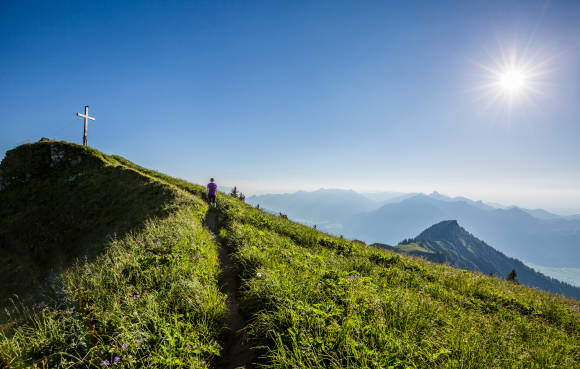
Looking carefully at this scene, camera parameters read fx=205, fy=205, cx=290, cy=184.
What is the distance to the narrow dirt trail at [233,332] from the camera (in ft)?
11.9

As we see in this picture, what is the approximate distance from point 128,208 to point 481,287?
22835 mm

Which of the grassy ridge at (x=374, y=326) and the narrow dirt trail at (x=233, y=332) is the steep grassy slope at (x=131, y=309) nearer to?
the narrow dirt trail at (x=233, y=332)

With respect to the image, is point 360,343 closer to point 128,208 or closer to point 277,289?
point 277,289

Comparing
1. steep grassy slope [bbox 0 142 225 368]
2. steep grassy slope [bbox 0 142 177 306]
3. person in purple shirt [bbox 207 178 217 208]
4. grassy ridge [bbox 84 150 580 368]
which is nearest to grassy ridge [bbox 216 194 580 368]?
→ grassy ridge [bbox 84 150 580 368]

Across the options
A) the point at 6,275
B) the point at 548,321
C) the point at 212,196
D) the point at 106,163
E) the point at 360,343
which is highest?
the point at 106,163

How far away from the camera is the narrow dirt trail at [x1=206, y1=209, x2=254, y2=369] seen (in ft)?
11.9

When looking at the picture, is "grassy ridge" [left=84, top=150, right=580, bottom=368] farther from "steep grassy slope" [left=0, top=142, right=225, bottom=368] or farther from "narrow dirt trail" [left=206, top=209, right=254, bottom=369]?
"steep grassy slope" [left=0, top=142, right=225, bottom=368]

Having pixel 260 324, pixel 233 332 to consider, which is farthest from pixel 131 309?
pixel 260 324

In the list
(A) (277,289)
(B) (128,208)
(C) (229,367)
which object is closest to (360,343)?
(A) (277,289)

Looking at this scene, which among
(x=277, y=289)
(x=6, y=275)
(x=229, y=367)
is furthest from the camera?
(x=6, y=275)

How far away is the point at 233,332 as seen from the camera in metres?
4.25

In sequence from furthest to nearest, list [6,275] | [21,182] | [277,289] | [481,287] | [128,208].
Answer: [21,182] → [128,208] → [6,275] → [481,287] → [277,289]

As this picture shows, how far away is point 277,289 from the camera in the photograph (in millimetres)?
4578

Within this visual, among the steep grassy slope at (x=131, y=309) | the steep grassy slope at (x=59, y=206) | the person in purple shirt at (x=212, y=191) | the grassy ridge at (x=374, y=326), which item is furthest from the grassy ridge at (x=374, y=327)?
the steep grassy slope at (x=59, y=206)
